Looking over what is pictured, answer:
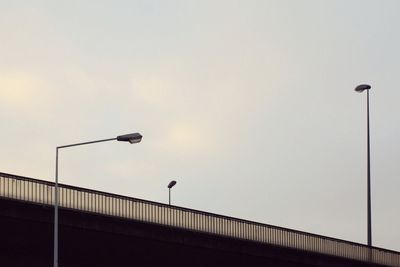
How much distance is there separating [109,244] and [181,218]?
15.9 ft

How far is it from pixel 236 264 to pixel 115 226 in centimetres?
1218

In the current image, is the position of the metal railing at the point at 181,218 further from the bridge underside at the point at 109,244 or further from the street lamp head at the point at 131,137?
the street lamp head at the point at 131,137

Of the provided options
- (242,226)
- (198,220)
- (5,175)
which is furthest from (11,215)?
(242,226)

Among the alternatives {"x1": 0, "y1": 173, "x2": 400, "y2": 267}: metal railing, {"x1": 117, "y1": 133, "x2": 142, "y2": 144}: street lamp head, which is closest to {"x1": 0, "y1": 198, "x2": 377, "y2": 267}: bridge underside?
{"x1": 0, "y1": 173, "x2": 400, "y2": 267}: metal railing

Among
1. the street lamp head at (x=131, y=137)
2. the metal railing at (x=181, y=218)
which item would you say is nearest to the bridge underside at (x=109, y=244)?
the metal railing at (x=181, y=218)

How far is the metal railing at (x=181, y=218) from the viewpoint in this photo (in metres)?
43.1

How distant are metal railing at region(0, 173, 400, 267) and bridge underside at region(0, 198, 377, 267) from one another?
441mm

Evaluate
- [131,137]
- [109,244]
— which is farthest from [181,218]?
[131,137]

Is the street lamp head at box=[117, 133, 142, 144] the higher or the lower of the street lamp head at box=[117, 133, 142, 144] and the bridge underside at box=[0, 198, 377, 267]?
the higher

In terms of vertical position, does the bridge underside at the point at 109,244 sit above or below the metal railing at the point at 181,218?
below

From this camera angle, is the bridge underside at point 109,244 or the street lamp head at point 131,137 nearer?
the street lamp head at point 131,137

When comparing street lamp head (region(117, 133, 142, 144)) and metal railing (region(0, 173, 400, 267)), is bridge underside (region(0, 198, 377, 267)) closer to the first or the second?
metal railing (region(0, 173, 400, 267))

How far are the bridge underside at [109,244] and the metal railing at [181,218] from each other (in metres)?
0.44

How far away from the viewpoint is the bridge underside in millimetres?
43031
